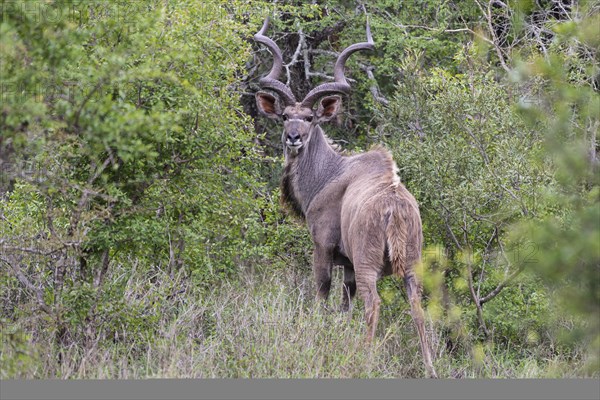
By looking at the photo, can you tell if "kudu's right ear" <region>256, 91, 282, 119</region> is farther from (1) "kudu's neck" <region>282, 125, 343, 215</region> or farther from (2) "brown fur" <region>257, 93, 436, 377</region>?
(1) "kudu's neck" <region>282, 125, 343, 215</region>

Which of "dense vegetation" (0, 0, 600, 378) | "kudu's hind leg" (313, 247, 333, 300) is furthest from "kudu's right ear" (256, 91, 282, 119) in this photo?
"kudu's hind leg" (313, 247, 333, 300)

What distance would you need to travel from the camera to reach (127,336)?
750 centimetres

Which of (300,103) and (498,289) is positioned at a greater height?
(300,103)

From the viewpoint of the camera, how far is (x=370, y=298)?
25.1 ft

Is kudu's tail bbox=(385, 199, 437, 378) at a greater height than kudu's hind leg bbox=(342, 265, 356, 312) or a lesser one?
greater

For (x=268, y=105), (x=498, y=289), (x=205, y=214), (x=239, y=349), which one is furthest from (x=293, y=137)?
(x=239, y=349)

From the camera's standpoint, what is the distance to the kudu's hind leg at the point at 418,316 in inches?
288

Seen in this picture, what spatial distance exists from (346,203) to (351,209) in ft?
0.97

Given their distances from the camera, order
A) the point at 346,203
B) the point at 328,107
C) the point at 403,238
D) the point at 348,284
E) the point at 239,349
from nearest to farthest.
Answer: the point at 239,349, the point at 403,238, the point at 346,203, the point at 348,284, the point at 328,107

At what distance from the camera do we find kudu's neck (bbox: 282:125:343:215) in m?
9.46

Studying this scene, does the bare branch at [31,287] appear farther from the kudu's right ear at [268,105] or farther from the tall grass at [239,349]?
the kudu's right ear at [268,105]

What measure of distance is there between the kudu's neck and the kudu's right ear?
458mm

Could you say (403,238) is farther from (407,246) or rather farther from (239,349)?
(239,349)

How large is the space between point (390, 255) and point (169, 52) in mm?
2330
